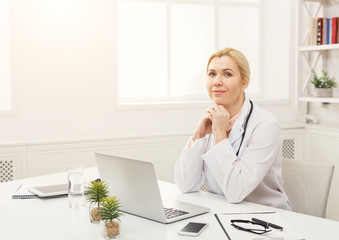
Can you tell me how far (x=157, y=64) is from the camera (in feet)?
13.4

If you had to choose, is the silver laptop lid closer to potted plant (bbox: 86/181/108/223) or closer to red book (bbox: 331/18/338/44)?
potted plant (bbox: 86/181/108/223)

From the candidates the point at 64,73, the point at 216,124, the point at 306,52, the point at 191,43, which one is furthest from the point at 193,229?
the point at 306,52

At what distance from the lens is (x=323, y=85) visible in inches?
156

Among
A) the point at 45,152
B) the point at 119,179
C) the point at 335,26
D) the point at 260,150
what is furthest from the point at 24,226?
the point at 335,26

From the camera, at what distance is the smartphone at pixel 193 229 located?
1558 millimetres

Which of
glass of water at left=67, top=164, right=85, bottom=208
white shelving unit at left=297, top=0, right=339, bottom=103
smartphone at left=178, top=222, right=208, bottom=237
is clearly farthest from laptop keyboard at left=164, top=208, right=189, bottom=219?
white shelving unit at left=297, top=0, right=339, bottom=103

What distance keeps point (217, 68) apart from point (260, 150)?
44cm

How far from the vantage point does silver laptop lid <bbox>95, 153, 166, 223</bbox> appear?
1.66 meters

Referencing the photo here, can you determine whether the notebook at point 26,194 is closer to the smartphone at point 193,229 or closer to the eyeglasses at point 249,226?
the smartphone at point 193,229

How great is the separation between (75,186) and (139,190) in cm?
33

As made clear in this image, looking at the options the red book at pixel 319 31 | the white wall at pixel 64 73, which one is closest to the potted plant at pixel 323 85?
the red book at pixel 319 31

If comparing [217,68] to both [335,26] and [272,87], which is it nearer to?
[335,26]

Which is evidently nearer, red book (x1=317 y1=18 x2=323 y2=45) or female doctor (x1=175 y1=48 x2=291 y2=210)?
female doctor (x1=175 y1=48 x2=291 y2=210)

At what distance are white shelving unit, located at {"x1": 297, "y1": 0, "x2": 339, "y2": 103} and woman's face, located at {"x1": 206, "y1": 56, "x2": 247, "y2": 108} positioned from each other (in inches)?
72.0
